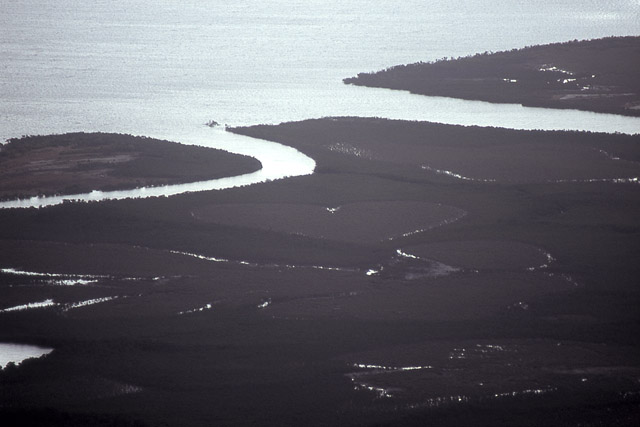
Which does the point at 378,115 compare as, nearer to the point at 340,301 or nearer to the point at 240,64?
the point at 240,64

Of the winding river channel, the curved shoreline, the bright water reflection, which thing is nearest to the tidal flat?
the bright water reflection

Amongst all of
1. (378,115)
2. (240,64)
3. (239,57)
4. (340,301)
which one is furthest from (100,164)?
(239,57)

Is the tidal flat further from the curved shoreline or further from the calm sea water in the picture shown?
the calm sea water

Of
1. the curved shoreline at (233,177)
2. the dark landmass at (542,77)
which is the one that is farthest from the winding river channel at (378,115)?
the dark landmass at (542,77)

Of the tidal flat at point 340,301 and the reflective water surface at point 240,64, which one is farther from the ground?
the reflective water surface at point 240,64

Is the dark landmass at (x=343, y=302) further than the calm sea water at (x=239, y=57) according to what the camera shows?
No

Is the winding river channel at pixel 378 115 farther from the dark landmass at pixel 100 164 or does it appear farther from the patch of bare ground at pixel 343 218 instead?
the patch of bare ground at pixel 343 218
